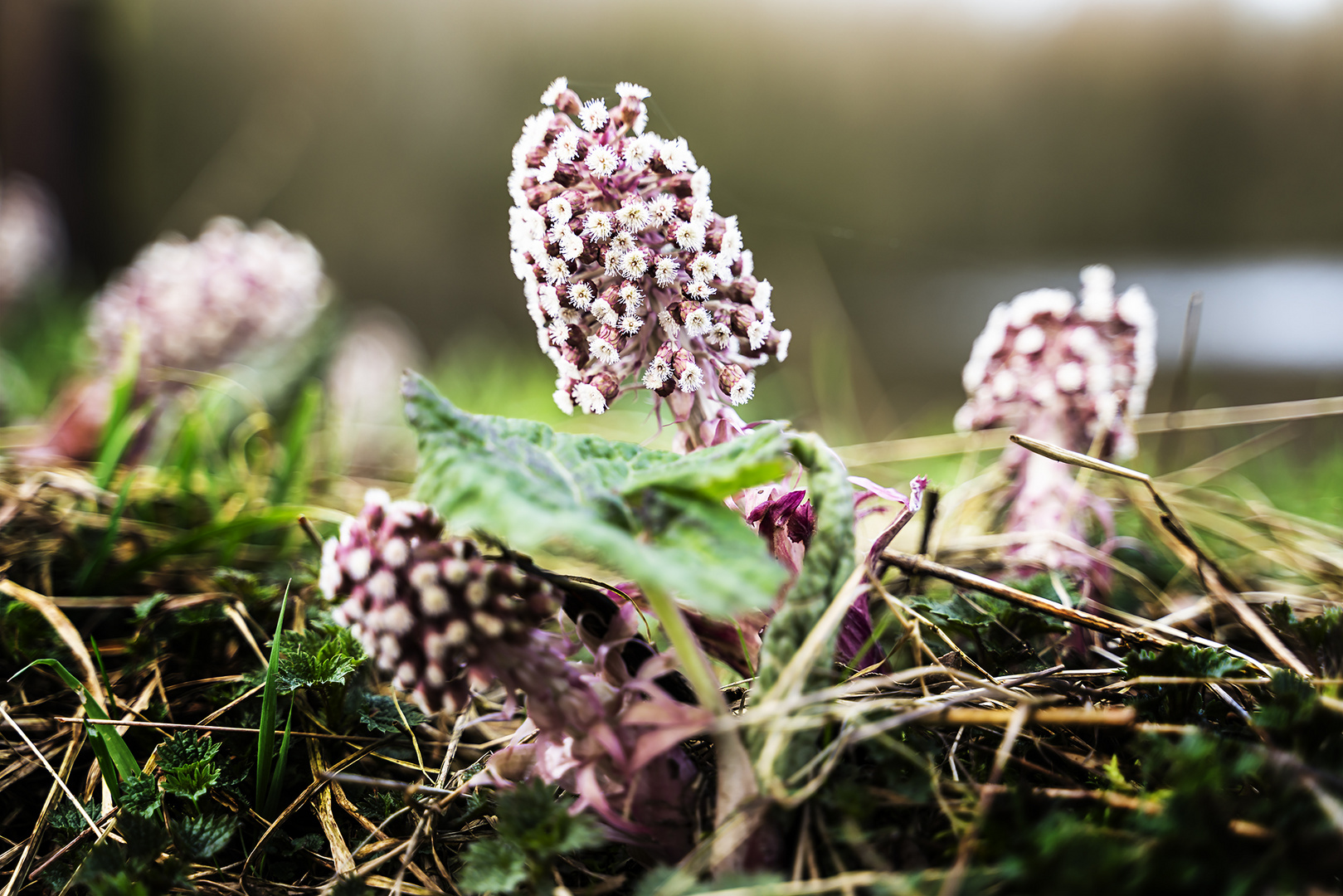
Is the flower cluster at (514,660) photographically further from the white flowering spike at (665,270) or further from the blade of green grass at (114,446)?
the blade of green grass at (114,446)

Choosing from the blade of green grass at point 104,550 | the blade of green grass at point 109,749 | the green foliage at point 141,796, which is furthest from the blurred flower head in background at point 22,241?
the green foliage at point 141,796

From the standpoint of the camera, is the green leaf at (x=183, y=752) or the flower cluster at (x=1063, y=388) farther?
the flower cluster at (x=1063, y=388)

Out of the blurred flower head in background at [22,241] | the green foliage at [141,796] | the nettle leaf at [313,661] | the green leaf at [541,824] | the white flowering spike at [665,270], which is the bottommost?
the green foliage at [141,796]

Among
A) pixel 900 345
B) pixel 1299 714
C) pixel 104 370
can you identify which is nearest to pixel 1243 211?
pixel 900 345

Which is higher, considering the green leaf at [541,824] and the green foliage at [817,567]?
the green foliage at [817,567]

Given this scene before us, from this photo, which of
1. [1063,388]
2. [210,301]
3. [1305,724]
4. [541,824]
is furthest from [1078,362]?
[210,301]

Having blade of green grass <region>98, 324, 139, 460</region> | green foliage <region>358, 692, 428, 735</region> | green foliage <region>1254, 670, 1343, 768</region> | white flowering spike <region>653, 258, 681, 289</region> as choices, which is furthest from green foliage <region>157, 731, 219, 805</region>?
green foliage <region>1254, 670, 1343, 768</region>

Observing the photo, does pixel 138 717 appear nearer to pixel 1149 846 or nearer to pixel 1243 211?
pixel 1149 846
